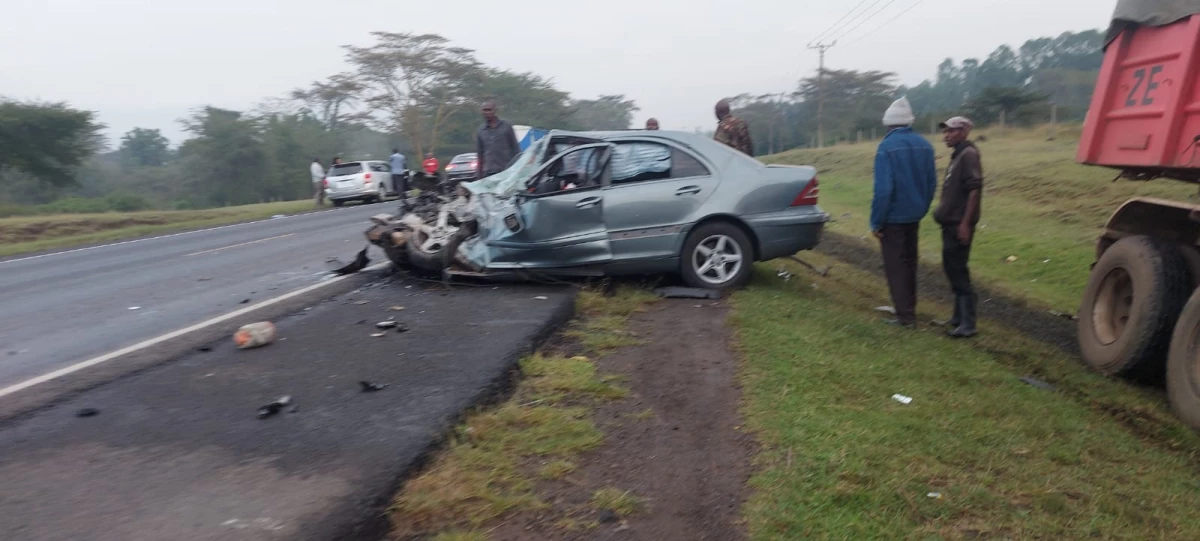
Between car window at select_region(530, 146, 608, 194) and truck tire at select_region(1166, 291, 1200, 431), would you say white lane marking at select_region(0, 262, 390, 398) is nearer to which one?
car window at select_region(530, 146, 608, 194)

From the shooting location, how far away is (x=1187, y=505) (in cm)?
355

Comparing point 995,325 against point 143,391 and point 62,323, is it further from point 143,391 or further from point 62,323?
point 62,323

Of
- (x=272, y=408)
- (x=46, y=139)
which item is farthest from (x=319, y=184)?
(x=272, y=408)

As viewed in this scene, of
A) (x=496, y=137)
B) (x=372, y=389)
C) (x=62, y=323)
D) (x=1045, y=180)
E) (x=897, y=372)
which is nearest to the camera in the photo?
(x=372, y=389)

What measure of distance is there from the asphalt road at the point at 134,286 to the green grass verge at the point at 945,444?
4980 millimetres

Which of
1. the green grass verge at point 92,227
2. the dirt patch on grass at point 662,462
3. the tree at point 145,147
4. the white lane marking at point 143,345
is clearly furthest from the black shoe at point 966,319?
the tree at point 145,147

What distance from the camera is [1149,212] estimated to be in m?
5.99

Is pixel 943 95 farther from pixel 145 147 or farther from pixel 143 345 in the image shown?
pixel 143 345

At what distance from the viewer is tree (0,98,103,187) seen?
2878 cm

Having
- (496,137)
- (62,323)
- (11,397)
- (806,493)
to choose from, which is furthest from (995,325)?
(62,323)

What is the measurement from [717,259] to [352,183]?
70.2ft

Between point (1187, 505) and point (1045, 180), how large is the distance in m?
13.4

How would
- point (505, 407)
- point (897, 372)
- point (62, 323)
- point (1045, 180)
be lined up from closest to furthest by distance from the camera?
1. point (505, 407)
2. point (897, 372)
3. point (62, 323)
4. point (1045, 180)

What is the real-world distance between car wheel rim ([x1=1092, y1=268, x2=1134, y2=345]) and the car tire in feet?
9.05
